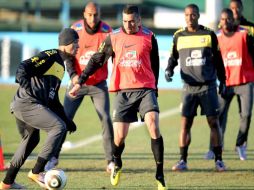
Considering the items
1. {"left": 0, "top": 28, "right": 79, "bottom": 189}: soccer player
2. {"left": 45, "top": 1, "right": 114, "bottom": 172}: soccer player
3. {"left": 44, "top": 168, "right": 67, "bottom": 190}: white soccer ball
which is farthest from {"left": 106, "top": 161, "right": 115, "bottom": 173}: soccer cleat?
{"left": 44, "top": 168, "right": 67, "bottom": 190}: white soccer ball

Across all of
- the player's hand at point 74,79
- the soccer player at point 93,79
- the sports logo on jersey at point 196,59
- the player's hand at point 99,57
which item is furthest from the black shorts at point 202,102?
the player's hand at point 99,57

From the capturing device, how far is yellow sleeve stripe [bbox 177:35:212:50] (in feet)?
43.7

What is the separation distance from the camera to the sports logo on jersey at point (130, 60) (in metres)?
11.8

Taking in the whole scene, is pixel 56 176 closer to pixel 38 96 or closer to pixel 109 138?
pixel 38 96

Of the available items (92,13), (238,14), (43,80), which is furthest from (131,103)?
(238,14)

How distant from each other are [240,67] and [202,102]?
5.02ft

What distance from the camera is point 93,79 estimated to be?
1366 centimetres

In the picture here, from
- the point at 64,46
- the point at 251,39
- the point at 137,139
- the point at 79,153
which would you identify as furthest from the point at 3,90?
the point at 64,46

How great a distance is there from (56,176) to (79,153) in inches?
182

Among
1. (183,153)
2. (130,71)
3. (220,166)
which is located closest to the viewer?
(130,71)

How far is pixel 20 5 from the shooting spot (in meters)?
36.8

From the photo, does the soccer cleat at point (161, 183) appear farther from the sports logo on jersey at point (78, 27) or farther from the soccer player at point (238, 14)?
the soccer player at point (238, 14)

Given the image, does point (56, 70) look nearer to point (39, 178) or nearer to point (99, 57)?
point (99, 57)

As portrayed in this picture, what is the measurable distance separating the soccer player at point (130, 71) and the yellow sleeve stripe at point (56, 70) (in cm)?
58
